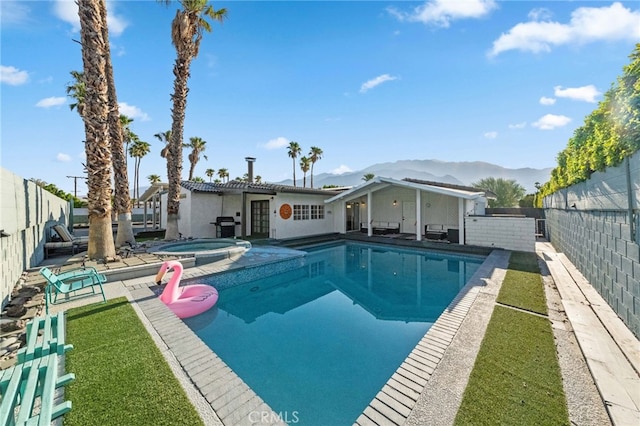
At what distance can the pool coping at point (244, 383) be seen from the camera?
280 cm

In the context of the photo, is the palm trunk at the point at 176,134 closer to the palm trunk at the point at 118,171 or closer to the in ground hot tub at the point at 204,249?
the in ground hot tub at the point at 204,249

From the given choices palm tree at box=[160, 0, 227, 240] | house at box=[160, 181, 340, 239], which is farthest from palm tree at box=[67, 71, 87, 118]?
palm tree at box=[160, 0, 227, 240]

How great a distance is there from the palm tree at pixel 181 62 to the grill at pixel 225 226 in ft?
9.98

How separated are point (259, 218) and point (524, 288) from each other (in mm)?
16154

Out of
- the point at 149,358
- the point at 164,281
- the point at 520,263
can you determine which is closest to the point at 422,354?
the point at 149,358

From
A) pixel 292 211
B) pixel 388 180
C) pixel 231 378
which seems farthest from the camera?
pixel 292 211

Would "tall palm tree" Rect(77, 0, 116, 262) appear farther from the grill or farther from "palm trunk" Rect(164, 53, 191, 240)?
the grill

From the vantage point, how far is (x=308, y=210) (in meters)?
18.4

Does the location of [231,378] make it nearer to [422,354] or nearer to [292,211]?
[422,354]

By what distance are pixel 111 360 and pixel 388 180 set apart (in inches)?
558

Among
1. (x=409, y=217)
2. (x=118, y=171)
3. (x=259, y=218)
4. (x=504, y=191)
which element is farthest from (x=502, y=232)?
(x=504, y=191)

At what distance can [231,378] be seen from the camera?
11.1 feet

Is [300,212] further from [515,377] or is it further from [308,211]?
[515,377]

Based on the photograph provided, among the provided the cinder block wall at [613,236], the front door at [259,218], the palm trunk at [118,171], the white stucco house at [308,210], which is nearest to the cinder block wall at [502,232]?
the white stucco house at [308,210]
